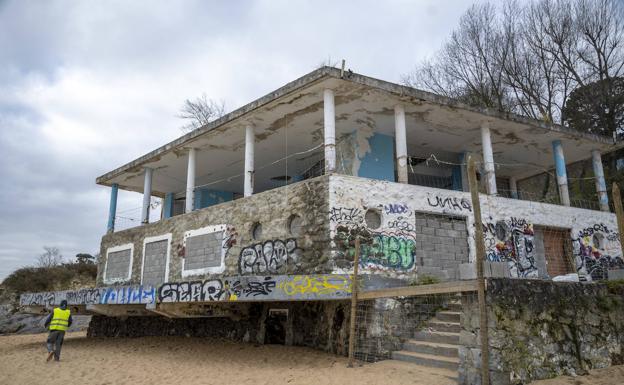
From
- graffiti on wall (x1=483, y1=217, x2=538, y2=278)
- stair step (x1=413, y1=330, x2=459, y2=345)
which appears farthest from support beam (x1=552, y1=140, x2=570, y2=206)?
stair step (x1=413, y1=330, x2=459, y2=345)

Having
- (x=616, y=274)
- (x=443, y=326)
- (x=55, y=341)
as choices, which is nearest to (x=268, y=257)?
(x=443, y=326)

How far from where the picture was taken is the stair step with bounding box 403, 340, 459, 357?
8062mm

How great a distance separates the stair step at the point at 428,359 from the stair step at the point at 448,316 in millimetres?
1068

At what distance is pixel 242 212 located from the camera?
42.4ft

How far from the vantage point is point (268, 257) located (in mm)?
11836

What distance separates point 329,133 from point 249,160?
3180mm

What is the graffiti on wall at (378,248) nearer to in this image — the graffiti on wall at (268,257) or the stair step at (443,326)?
the graffiti on wall at (268,257)

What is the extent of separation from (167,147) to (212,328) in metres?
6.64

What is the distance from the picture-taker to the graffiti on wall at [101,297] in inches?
462

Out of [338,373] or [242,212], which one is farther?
[242,212]

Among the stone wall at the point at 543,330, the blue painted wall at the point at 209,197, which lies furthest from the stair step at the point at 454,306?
the blue painted wall at the point at 209,197

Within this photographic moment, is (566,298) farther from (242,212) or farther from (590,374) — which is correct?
(242,212)

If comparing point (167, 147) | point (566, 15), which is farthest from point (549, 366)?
point (566, 15)

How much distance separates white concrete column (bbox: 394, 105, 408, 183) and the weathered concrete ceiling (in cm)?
30
